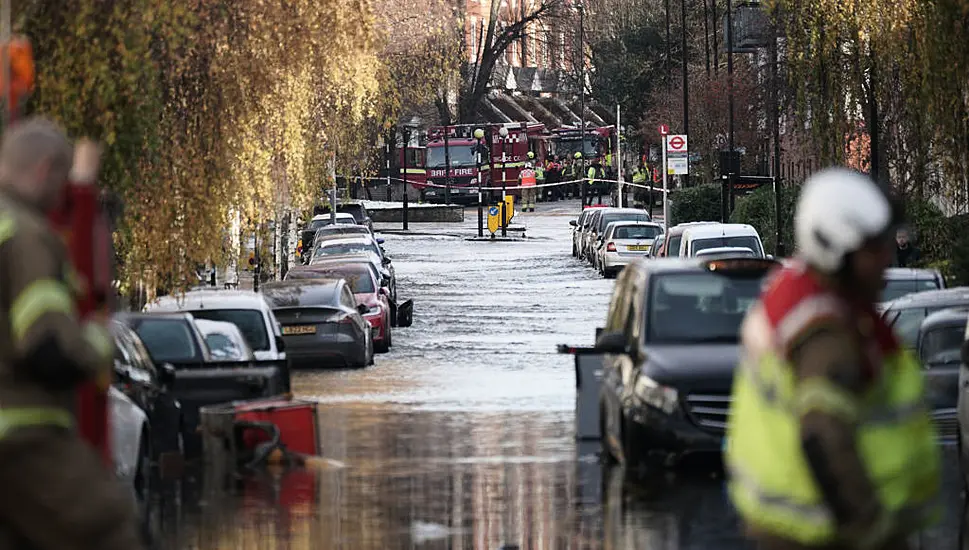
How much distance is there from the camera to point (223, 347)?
A: 2162cm

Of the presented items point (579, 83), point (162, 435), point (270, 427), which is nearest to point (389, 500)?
point (270, 427)

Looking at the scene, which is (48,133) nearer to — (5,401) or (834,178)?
(5,401)

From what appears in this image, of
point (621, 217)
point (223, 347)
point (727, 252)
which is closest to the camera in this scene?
point (223, 347)

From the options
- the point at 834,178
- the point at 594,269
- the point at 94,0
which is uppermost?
the point at 94,0

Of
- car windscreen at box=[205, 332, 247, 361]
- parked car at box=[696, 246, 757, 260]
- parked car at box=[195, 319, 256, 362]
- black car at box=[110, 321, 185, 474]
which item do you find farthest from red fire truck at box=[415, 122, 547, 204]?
black car at box=[110, 321, 185, 474]

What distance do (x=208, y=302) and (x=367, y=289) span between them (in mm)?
10578

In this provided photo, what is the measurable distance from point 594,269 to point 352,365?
84.8 ft

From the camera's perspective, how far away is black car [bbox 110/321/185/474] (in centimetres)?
1659

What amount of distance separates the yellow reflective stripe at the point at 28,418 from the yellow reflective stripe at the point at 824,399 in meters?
2.43

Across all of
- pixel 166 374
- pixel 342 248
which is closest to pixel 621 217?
pixel 342 248

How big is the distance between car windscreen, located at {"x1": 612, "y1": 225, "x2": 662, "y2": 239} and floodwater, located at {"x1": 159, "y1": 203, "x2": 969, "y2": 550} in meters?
19.7

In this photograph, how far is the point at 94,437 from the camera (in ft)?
22.2

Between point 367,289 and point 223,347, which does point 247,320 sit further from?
point 367,289

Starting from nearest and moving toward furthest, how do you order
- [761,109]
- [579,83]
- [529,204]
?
[761,109] → [529,204] → [579,83]
